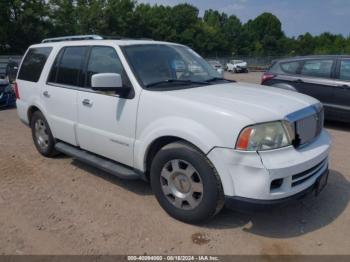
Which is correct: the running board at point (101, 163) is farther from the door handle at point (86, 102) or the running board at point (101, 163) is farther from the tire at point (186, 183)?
the door handle at point (86, 102)

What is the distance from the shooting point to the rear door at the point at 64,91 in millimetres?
4793

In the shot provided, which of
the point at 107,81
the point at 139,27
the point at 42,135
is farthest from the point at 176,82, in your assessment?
the point at 139,27

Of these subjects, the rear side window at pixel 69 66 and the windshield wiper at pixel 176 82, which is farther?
the rear side window at pixel 69 66

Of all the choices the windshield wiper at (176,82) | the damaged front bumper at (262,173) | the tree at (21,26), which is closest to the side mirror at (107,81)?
the windshield wiper at (176,82)

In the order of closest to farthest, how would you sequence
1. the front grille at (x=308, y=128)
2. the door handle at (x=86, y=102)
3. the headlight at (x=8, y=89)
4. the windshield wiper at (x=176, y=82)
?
the front grille at (x=308, y=128) < the windshield wiper at (x=176, y=82) < the door handle at (x=86, y=102) < the headlight at (x=8, y=89)

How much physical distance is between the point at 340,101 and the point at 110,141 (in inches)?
219

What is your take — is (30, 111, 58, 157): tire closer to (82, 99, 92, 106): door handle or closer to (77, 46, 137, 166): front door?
(77, 46, 137, 166): front door

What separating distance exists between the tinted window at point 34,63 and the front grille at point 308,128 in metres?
3.83

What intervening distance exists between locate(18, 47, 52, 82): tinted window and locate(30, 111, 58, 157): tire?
1.97ft

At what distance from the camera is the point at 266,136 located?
327cm

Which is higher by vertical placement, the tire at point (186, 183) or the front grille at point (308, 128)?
the front grille at point (308, 128)

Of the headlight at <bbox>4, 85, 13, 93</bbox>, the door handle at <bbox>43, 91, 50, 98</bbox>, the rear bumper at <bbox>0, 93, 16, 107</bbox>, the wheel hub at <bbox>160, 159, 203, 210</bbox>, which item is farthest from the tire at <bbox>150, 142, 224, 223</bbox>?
the headlight at <bbox>4, 85, 13, 93</bbox>

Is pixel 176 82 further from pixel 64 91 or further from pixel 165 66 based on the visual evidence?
pixel 64 91

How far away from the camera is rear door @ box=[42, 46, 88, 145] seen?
4.79 meters
